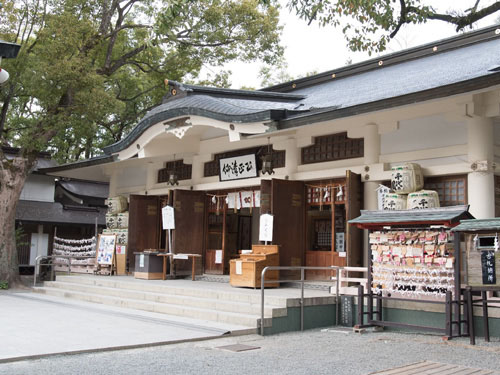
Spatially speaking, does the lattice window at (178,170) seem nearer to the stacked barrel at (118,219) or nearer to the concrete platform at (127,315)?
the stacked barrel at (118,219)

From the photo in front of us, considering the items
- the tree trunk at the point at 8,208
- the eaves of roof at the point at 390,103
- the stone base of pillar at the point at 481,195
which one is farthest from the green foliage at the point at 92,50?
the stone base of pillar at the point at 481,195

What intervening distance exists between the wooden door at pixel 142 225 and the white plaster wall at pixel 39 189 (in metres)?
8.65

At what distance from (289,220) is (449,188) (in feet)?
11.6

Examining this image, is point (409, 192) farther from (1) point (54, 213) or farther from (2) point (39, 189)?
(2) point (39, 189)

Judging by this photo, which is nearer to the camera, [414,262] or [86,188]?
[414,262]

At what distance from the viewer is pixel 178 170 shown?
1596cm

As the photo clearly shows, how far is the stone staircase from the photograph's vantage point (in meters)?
9.27

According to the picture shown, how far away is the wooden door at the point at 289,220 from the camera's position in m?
11.9

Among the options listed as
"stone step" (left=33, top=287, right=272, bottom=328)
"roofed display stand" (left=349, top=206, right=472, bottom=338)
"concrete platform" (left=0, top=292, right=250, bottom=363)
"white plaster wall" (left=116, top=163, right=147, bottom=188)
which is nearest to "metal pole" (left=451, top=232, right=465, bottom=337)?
"roofed display stand" (left=349, top=206, right=472, bottom=338)

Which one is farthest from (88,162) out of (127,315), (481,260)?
(481,260)

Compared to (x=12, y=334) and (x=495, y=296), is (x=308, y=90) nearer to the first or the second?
(x=495, y=296)

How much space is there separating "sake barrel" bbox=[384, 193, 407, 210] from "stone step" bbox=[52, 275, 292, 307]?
2456 millimetres

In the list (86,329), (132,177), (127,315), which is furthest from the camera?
(132,177)

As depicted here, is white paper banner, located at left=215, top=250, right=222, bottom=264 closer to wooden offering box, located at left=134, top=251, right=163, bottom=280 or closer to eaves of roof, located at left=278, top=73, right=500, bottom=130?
wooden offering box, located at left=134, top=251, right=163, bottom=280
